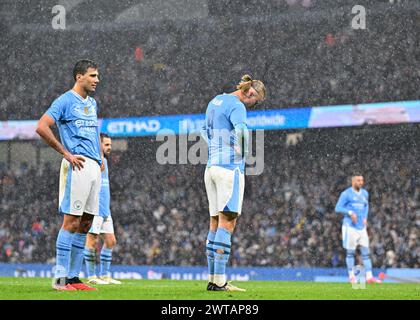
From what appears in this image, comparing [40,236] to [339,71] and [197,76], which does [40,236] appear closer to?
[197,76]

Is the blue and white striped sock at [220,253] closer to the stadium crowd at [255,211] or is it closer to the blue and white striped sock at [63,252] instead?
the blue and white striped sock at [63,252]

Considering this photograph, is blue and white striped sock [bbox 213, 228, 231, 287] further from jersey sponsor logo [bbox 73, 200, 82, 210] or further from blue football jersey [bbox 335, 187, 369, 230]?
blue football jersey [bbox 335, 187, 369, 230]

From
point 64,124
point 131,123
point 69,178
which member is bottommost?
point 69,178

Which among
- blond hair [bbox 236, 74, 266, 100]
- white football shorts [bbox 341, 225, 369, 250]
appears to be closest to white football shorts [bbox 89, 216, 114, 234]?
blond hair [bbox 236, 74, 266, 100]

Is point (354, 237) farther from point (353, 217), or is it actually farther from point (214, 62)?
point (214, 62)

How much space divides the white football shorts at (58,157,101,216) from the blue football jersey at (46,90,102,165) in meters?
0.13

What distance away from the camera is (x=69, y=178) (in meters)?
8.71

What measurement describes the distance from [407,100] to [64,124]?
2062 cm

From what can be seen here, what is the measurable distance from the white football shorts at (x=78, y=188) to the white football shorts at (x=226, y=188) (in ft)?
4.12

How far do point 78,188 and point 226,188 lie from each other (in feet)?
5.08

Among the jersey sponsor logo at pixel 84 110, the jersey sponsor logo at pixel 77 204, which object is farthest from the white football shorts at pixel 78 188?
the jersey sponsor logo at pixel 84 110

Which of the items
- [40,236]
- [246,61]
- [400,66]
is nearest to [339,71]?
[400,66]

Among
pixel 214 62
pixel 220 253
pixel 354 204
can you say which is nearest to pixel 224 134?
pixel 220 253

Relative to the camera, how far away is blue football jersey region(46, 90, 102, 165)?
8.70 m
